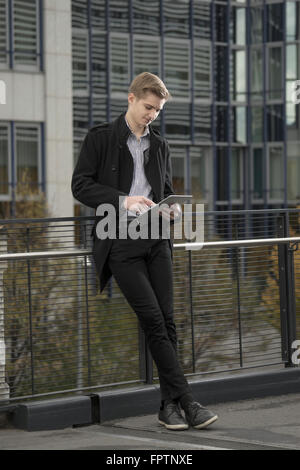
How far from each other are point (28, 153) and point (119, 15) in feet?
21.5

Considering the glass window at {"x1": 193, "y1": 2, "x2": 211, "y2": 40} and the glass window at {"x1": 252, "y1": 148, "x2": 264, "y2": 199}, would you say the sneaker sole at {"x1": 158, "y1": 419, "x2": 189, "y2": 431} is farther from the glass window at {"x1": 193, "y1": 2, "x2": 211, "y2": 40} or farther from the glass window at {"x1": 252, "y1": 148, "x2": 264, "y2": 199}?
the glass window at {"x1": 252, "y1": 148, "x2": 264, "y2": 199}

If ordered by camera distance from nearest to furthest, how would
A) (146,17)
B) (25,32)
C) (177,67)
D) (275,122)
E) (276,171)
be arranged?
(25,32) → (146,17) → (177,67) → (275,122) → (276,171)

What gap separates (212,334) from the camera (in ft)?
28.9

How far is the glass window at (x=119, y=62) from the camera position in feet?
127

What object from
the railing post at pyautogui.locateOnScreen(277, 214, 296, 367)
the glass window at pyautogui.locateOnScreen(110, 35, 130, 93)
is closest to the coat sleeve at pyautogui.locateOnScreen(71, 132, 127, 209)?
the railing post at pyautogui.locateOnScreen(277, 214, 296, 367)

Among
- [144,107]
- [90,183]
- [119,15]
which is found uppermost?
[119,15]

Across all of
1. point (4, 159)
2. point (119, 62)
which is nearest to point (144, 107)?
point (4, 159)

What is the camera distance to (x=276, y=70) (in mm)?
44562

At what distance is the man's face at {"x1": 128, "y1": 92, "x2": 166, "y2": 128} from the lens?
250 inches

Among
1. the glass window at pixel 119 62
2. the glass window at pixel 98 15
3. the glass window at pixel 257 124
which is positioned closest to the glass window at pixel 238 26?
the glass window at pixel 257 124

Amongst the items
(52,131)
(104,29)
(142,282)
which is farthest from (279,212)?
(104,29)

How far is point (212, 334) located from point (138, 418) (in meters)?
1.86

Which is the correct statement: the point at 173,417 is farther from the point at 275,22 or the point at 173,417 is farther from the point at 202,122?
the point at 275,22
